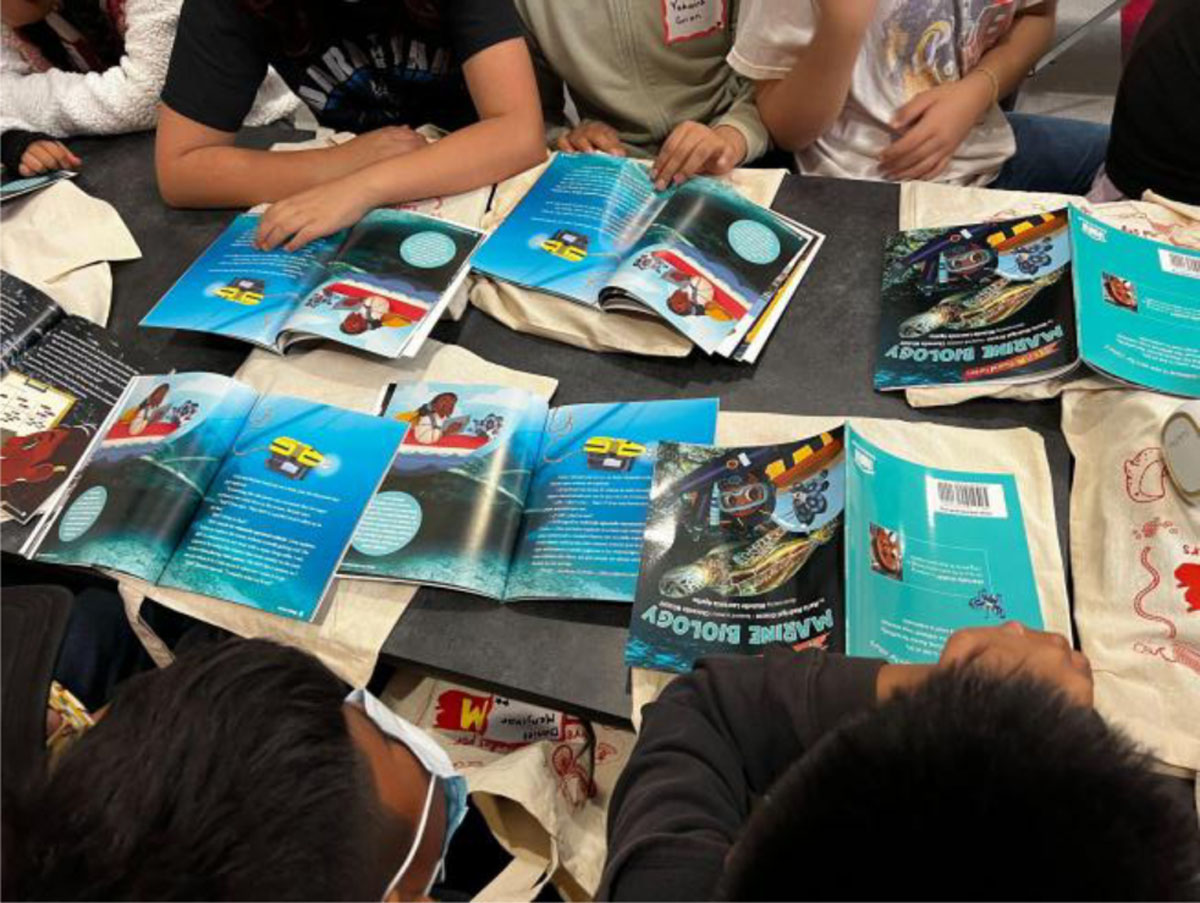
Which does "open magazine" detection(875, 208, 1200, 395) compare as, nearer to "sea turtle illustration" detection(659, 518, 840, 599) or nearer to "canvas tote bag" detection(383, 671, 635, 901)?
"sea turtle illustration" detection(659, 518, 840, 599)

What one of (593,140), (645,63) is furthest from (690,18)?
(593,140)

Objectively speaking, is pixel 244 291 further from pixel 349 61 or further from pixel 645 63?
pixel 645 63

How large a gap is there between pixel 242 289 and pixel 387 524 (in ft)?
1.23

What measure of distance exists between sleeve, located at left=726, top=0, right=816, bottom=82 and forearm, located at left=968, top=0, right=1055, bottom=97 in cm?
28

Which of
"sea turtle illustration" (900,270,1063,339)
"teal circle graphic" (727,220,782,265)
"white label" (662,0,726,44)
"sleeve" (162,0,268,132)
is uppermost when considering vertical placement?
"white label" (662,0,726,44)

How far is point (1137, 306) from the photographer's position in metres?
0.89

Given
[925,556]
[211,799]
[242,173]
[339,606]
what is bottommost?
[211,799]

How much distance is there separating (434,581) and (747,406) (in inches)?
13.7

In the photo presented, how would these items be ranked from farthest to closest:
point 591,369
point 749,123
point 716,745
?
point 749,123
point 591,369
point 716,745

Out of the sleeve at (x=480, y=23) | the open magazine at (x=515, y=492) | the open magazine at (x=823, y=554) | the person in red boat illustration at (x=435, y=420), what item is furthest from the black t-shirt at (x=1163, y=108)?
the person in red boat illustration at (x=435, y=420)

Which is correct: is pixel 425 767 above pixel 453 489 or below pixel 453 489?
below

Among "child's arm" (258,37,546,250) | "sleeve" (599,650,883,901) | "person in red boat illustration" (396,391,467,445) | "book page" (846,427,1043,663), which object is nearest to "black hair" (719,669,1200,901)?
"sleeve" (599,650,883,901)

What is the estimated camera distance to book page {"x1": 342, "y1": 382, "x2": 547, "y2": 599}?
2.67ft

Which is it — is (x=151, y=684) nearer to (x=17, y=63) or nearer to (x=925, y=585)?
(x=925, y=585)
